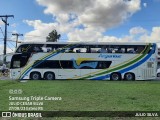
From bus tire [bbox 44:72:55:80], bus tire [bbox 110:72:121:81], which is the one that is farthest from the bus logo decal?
bus tire [bbox 44:72:55:80]

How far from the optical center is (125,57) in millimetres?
29422

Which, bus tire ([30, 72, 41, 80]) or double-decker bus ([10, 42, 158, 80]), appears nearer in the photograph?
double-decker bus ([10, 42, 158, 80])

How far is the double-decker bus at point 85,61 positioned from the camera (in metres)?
29.3

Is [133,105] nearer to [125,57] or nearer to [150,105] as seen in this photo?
[150,105]

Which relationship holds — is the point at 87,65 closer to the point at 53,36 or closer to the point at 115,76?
the point at 115,76

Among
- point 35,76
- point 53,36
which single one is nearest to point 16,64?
point 35,76

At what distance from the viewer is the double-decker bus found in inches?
1155

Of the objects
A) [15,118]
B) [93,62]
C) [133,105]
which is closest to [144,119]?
[133,105]

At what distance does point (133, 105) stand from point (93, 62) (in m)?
19.3

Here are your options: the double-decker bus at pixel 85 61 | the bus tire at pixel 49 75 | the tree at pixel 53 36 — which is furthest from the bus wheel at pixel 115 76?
the tree at pixel 53 36

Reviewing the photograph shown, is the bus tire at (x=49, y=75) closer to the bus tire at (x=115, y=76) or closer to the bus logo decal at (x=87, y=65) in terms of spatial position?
the bus logo decal at (x=87, y=65)

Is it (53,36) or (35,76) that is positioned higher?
(53,36)

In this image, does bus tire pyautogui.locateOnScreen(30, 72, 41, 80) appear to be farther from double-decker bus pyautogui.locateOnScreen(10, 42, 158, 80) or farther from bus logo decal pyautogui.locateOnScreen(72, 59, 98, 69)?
bus logo decal pyautogui.locateOnScreen(72, 59, 98, 69)

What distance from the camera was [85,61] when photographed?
29594 millimetres
